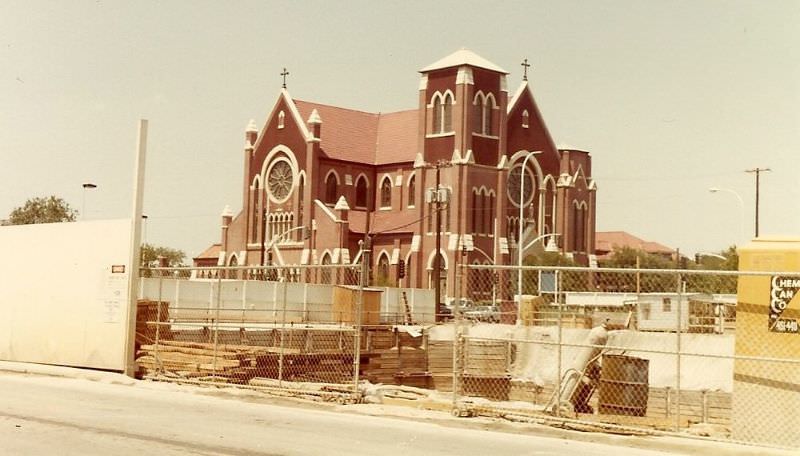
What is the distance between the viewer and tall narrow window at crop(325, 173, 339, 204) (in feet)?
311

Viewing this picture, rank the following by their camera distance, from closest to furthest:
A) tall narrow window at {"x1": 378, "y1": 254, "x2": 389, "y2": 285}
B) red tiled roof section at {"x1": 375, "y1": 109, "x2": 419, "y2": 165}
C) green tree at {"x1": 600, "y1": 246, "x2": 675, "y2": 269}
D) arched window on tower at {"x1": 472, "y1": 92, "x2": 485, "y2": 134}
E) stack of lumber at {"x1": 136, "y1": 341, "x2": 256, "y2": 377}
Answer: stack of lumber at {"x1": 136, "y1": 341, "x2": 256, "y2": 377}, tall narrow window at {"x1": 378, "y1": 254, "x2": 389, "y2": 285}, arched window on tower at {"x1": 472, "y1": 92, "x2": 485, "y2": 134}, red tiled roof section at {"x1": 375, "y1": 109, "x2": 419, "y2": 165}, green tree at {"x1": 600, "y1": 246, "x2": 675, "y2": 269}

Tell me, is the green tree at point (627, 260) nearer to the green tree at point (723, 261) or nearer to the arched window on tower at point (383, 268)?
the green tree at point (723, 261)

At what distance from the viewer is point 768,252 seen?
13578mm

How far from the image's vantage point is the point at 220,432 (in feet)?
44.0

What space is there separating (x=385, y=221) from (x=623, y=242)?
67666 millimetres

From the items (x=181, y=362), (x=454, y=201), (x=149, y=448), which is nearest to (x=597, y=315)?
(x=181, y=362)

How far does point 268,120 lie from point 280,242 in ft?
40.4

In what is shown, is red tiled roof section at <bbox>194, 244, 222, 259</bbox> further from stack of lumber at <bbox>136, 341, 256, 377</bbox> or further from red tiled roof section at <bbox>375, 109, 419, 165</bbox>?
stack of lumber at <bbox>136, 341, 256, 377</bbox>

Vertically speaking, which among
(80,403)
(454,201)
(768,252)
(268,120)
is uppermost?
(268,120)

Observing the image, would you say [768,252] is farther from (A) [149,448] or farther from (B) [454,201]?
(B) [454,201]

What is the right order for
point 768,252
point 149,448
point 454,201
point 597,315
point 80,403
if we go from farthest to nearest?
point 454,201 < point 597,315 < point 80,403 < point 768,252 < point 149,448

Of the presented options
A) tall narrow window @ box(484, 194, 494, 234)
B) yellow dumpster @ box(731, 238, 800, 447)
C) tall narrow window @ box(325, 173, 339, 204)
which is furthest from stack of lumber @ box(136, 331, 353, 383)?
tall narrow window @ box(325, 173, 339, 204)

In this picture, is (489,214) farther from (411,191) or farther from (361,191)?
(361,191)

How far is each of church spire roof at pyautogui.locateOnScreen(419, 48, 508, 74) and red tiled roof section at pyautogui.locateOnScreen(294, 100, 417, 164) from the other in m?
9.32
